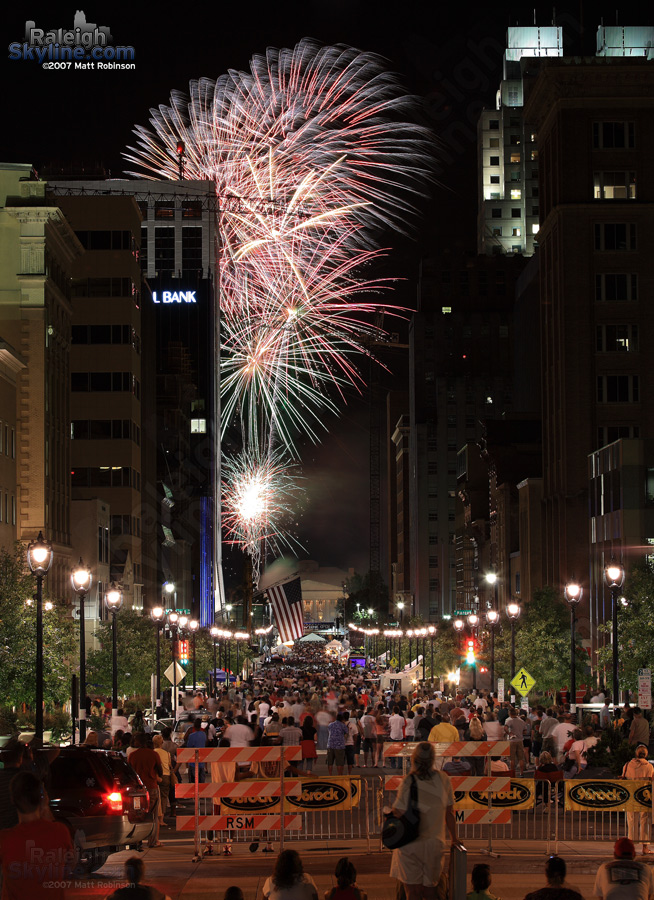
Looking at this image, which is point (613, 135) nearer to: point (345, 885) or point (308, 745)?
point (308, 745)

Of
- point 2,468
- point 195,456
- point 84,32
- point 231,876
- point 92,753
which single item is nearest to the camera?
point 231,876

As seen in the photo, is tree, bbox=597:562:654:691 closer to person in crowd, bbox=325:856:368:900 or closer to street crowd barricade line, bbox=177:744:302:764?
street crowd barricade line, bbox=177:744:302:764

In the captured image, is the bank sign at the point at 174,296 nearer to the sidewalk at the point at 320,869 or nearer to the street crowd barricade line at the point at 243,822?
the sidewalk at the point at 320,869

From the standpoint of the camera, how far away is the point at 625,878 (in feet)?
38.1

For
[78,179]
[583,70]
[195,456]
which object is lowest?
[195,456]

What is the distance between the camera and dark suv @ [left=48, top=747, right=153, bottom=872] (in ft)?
61.6

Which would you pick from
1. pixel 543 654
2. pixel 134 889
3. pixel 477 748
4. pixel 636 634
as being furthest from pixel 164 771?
pixel 543 654

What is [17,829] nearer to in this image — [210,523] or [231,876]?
[231,876]

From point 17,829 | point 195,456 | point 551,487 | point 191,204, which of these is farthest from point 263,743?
point 191,204

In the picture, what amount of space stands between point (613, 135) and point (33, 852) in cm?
8970

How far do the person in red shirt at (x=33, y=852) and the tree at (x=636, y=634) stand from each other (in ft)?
121

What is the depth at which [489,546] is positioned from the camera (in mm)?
135000

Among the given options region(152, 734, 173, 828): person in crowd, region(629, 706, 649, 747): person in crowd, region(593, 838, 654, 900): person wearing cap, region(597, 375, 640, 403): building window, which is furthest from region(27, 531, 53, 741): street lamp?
region(597, 375, 640, 403): building window

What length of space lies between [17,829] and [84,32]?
117 m
